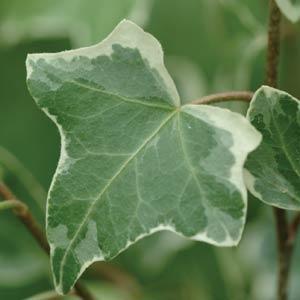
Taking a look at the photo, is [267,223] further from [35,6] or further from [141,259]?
[35,6]

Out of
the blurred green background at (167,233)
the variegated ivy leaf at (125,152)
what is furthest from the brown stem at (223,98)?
the blurred green background at (167,233)

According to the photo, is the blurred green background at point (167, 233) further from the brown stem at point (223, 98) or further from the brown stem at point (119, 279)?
the brown stem at point (223, 98)

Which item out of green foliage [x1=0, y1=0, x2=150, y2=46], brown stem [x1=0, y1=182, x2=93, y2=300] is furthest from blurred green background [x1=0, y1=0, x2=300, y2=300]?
brown stem [x1=0, y1=182, x2=93, y2=300]

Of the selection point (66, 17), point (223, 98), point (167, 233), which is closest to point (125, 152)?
point (223, 98)

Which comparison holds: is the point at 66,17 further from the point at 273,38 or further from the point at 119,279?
the point at 273,38

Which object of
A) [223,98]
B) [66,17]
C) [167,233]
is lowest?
[167,233]

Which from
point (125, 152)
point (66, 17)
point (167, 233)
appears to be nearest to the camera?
point (125, 152)

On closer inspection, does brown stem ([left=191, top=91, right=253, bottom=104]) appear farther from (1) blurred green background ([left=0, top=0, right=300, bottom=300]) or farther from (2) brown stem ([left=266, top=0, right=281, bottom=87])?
(1) blurred green background ([left=0, top=0, right=300, bottom=300])
